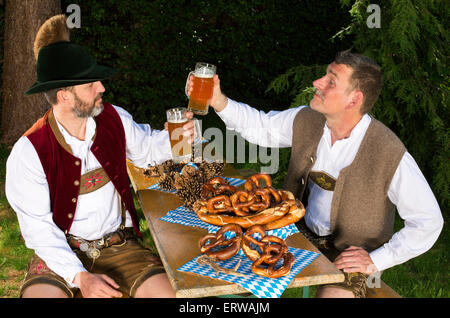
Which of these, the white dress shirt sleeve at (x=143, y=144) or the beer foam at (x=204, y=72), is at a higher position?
the beer foam at (x=204, y=72)

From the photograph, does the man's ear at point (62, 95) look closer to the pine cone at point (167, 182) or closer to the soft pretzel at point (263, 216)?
the pine cone at point (167, 182)

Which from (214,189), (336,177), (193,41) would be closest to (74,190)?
(214,189)

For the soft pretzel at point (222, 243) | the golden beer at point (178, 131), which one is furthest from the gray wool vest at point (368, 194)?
the golden beer at point (178, 131)

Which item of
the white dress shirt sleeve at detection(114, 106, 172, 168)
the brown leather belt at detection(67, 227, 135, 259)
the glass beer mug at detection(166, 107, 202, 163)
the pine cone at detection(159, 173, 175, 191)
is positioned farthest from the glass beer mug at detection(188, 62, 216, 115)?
the brown leather belt at detection(67, 227, 135, 259)

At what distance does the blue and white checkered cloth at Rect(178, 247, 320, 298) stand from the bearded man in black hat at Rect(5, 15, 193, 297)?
1.86 ft

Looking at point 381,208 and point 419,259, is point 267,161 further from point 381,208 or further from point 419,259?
point 381,208

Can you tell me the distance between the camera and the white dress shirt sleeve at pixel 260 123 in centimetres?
352

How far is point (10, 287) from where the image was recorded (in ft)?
13.2

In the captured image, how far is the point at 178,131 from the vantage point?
2.93 meters

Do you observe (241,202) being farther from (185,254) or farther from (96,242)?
(96,242)

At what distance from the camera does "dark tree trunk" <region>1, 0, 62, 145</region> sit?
6277mm

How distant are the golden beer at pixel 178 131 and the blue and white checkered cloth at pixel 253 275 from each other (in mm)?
973
